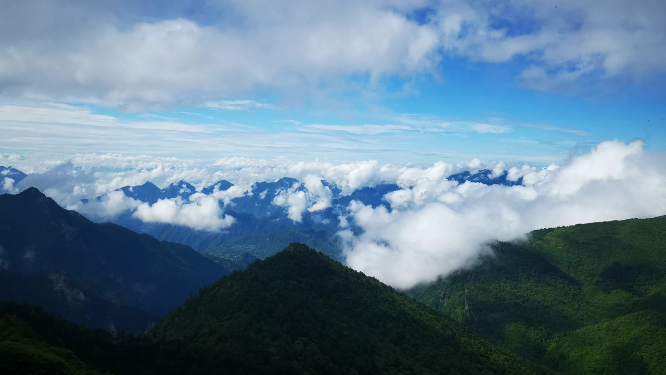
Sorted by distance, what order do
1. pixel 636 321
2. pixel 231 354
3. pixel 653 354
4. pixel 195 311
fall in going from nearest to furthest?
pixel 231 354
pixel 195 311
pixel 653 354
pixel 636 321

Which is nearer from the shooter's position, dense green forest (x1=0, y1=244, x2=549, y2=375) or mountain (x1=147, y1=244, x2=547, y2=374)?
dense green forest (x1=0, y1=244, x2=549, y2=375)

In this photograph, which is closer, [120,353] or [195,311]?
[120,353]

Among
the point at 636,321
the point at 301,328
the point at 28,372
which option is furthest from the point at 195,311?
the point at 636,321

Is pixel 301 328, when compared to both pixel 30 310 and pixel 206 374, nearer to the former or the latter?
pixel 206 374

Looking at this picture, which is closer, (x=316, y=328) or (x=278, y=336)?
(x=278, y=336)

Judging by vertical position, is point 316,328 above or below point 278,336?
A: below

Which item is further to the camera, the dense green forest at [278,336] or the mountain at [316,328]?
the mountain at [316,328]

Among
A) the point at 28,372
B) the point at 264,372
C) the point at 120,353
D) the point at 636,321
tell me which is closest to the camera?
the point at 28,372

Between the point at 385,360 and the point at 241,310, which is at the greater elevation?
the point at 241,310
